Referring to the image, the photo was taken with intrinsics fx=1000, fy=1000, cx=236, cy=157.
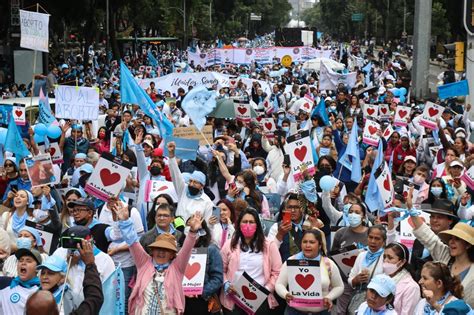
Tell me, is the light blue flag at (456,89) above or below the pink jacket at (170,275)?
above

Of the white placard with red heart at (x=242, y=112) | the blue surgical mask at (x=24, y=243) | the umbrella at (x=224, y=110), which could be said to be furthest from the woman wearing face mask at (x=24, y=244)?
the white placard with red heart at (x=242, y=112)

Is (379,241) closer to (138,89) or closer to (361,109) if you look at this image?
(138,89)

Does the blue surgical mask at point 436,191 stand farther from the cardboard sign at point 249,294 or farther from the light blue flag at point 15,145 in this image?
the light blue flag at point 15,145

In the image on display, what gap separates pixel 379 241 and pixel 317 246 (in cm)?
49

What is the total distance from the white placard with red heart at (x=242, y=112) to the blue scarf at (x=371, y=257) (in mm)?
10533

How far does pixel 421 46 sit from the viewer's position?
2927 centimetres

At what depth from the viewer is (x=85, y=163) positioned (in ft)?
39.9

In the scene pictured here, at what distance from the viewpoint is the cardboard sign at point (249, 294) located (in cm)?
752

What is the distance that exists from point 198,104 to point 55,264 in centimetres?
1014

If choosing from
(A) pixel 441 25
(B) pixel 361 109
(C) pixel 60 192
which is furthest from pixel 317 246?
(A) pixel 441 25

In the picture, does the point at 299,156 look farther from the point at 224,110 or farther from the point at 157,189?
the point at 224,110

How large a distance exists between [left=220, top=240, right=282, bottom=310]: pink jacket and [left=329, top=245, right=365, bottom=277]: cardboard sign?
1.92 feet

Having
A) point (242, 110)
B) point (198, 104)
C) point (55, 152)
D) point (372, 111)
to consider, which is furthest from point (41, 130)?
point (372, 111)

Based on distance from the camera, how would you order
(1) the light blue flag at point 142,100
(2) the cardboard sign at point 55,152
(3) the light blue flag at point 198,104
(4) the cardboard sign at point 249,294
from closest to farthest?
(4) the cardboard sign at point 249,294 → (2) the cardboard sign at point 55,152 → (1) the light blue flag at point 142,100 → (3) the light blue flag at point 198,104
